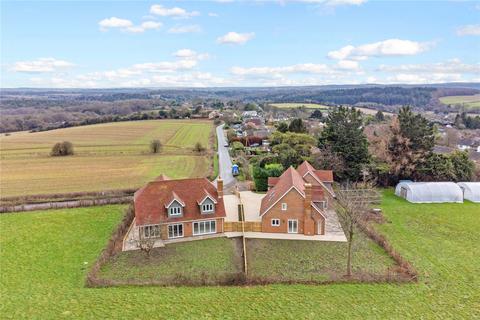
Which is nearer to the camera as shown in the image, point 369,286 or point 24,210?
point 369,286

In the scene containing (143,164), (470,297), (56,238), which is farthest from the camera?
(143,164)

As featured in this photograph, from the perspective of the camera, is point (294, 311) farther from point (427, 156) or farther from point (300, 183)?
point (427, 156)

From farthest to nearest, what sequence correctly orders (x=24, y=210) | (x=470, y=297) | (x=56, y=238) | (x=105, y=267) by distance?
1. (x=24, y=210)
2. (x=56, y=238)
3. (x=105, y=267)
4. (x=470, y=297)

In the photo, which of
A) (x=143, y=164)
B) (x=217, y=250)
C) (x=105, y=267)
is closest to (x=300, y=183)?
(x=217, y=250)

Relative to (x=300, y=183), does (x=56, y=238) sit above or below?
below

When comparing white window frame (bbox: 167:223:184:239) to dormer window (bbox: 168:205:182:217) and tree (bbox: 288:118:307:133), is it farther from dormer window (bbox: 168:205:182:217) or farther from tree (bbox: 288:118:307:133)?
tree (bbox: 288:118:307:133)

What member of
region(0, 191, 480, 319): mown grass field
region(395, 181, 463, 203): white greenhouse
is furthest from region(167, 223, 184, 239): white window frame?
region(395, 181, 463, 203): white greenhouse
